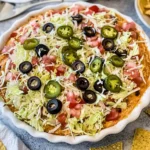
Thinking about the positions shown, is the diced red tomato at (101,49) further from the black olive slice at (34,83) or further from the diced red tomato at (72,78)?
the black olive slice at (34,83)

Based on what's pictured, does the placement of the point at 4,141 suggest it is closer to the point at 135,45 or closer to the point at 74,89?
the point at 74,89

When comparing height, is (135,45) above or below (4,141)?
above

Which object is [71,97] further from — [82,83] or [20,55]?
[20,55]

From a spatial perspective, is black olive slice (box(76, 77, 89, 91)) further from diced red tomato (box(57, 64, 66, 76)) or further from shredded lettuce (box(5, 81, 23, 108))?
shredded lettuce (box(5, 81, 23, 108))

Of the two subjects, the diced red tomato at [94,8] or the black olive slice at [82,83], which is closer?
the black olive slice at [82,83]

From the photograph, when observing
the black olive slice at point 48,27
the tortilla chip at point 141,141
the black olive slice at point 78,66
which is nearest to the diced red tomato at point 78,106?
the black olive slice at point 78,66

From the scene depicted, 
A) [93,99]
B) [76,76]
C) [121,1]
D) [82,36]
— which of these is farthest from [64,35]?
[121,1]
